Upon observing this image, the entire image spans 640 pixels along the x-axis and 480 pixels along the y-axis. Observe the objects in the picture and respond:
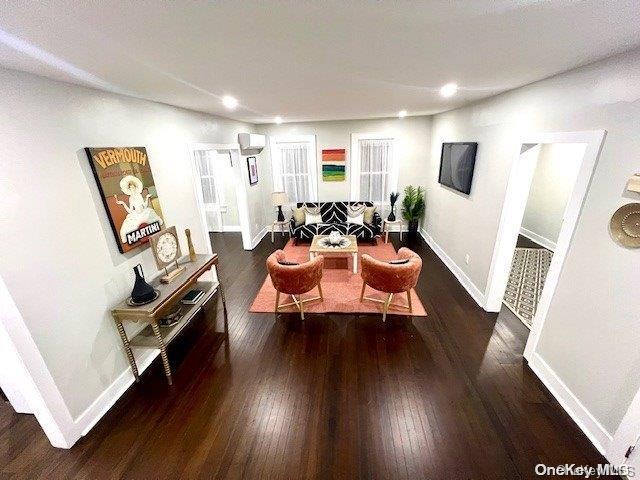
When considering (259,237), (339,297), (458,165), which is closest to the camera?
A: (339,297)

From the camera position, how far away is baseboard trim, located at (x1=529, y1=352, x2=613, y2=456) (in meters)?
1.81

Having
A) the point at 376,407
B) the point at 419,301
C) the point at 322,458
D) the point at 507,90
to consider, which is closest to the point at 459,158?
the point at 507,90

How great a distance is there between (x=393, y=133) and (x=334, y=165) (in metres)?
1.49

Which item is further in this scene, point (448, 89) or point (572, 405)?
point (448, 89)

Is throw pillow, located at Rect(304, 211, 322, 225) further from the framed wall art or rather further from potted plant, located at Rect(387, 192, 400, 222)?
A: potted plant, located at Rect(387, 192, 400, 222)

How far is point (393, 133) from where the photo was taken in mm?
5723

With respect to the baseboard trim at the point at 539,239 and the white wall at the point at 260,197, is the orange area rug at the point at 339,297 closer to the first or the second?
the white wall at the point at 260,197

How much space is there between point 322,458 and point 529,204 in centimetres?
643

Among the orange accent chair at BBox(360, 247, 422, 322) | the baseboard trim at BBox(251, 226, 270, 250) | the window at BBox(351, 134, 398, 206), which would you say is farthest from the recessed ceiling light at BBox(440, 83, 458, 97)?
the baseboard trim at BBox(251, 226, 270, 250)

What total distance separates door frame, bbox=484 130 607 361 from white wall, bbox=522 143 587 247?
2.94 metres

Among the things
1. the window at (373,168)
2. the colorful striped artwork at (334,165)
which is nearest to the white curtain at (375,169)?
the window at (373,168)

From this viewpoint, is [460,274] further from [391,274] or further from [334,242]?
[334,242]

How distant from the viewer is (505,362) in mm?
2580

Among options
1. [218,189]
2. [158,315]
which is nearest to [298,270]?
[158,315]
